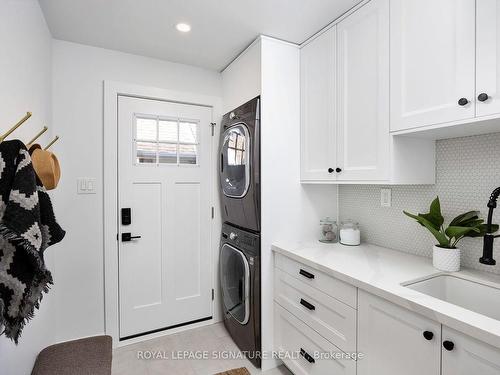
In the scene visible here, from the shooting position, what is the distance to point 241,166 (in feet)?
6.91

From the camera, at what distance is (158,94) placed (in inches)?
91.5

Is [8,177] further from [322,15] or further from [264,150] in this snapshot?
[322,15]

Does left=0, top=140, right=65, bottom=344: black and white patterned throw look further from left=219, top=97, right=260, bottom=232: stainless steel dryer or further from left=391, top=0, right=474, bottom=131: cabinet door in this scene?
left=391, top=0, right=474, bottom=131: cabinet door

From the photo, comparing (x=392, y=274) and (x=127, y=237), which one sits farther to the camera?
(x=127, y=237)

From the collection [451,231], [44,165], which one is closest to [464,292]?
[451,231]

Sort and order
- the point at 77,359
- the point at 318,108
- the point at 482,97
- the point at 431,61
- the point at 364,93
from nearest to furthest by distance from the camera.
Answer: the point at 482,97 < the point at 431,61 < the point at 77,359 < the point at 364,93 < the point at 318,108

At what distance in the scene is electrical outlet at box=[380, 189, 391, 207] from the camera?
74.2 inches

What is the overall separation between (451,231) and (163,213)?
6.70ft

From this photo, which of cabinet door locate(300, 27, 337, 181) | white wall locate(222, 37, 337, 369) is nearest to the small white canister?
white wall locate(222, 37, 337, 369)

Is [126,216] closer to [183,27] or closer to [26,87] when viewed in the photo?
[26,87]

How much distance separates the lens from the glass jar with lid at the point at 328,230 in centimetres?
207

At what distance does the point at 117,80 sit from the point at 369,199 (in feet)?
7.25

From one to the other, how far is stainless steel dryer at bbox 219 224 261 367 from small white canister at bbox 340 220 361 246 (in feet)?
2.07

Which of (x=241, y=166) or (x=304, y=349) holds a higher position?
(x=241, y=166)
